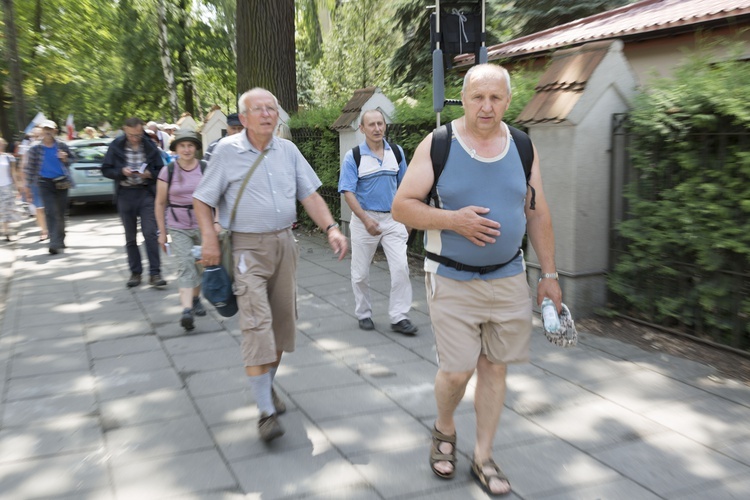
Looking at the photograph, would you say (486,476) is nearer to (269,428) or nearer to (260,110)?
(269,428)

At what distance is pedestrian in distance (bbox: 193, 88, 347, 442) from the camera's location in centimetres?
398

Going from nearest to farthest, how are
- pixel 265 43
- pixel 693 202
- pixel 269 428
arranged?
pixel 269 428
pixel 693 202
pixel 265 43

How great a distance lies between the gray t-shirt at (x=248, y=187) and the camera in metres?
4.00

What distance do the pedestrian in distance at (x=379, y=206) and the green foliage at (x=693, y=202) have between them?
183 cm

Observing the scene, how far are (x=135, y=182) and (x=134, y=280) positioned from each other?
116 centimetres

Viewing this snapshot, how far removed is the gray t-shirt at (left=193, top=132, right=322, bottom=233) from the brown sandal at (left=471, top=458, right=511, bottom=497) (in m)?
1.71

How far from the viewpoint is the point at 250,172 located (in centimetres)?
401

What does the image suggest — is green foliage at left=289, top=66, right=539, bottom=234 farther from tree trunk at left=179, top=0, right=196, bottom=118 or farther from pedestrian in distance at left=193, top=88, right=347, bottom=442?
tree trunk at left=179, top=0, right=196, bottom=118

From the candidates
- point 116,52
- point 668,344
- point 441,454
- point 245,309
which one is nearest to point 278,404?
point 245,309

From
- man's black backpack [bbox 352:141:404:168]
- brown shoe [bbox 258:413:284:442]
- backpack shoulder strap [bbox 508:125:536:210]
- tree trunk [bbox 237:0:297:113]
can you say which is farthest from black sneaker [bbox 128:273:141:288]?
backpack shoulder strap [bbox 508:125:536:210]

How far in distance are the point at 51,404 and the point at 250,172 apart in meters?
2.09

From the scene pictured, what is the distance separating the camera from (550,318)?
10.8 ft

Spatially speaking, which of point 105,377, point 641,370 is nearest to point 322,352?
point 105,377

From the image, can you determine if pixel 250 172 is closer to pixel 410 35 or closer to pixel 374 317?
pixel 374 317
